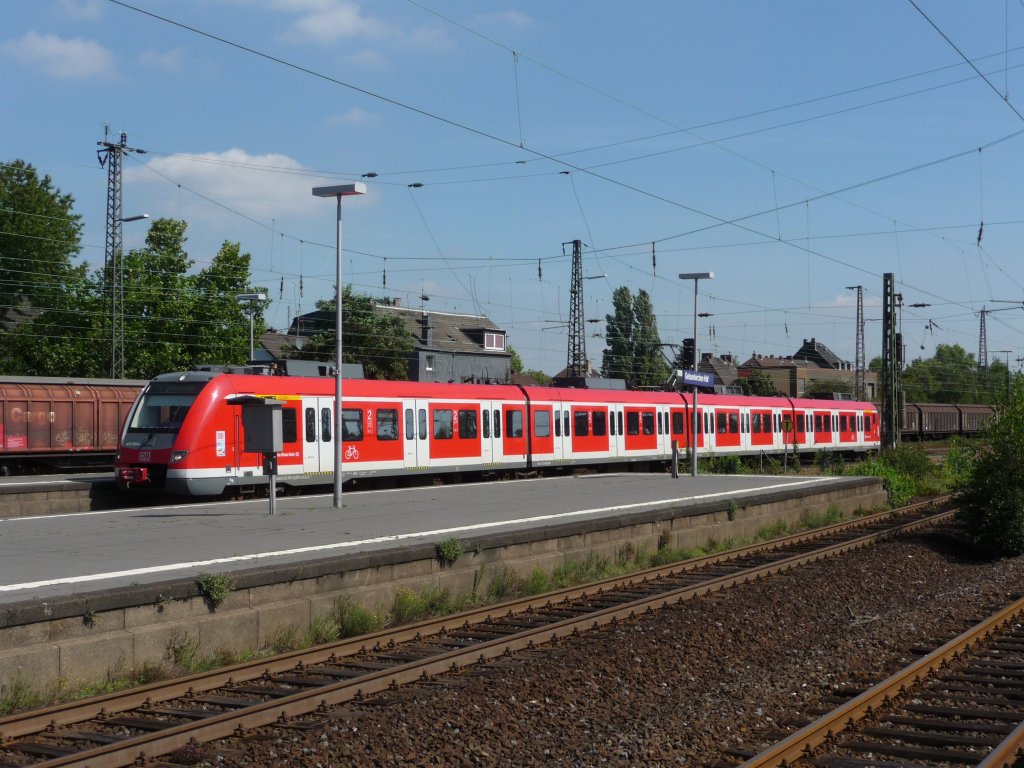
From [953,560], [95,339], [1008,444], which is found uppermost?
[95,339]

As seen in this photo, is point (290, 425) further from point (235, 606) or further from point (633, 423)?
point (633, 423)

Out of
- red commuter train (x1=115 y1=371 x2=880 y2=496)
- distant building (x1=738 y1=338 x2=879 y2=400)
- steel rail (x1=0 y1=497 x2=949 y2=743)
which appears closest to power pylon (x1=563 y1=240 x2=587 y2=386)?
red commuter train (x1=115 y1=371 x2=880 y2=496)

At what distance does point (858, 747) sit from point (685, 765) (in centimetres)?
149

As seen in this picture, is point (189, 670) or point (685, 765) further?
point (189, 670)

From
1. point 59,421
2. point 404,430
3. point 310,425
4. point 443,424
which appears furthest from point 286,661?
point 59,421

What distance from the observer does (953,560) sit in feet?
63.9

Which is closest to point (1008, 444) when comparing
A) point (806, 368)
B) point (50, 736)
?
point (50, 736)

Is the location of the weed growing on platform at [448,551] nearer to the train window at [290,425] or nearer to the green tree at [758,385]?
the train window at [290,425]

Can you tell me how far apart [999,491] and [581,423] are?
15649mm

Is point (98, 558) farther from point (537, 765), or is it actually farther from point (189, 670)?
point (537, 765)

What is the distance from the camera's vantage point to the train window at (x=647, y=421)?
3734 cm

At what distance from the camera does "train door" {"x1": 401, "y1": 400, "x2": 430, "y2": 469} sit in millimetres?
26719

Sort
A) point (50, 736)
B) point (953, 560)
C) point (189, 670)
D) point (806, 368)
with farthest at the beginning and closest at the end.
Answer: point (806, 368) → point (953, 560) → point (189, 670) → point (50, 736)

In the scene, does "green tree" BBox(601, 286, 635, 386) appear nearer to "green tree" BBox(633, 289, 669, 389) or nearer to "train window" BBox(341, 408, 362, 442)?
"green tree" BBox(633, 289, 669, 389)
